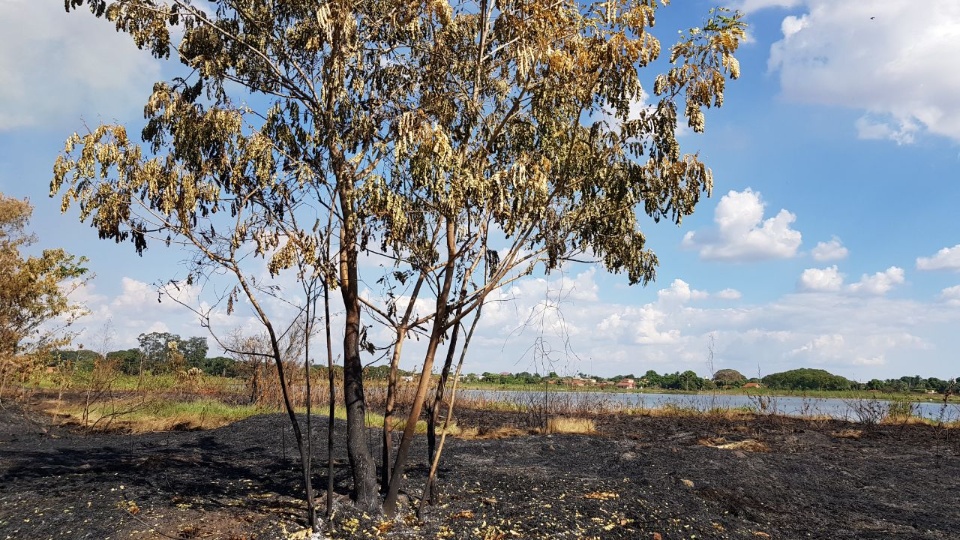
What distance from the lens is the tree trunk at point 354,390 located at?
5.92 meters

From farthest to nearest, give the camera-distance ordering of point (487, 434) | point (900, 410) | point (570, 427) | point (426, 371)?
point (900, 410) → point (570, 427) → point (487, 434) → point (426, 371)

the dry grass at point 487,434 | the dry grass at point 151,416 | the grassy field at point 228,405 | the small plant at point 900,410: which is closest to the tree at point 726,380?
the grassy field at point 228,405

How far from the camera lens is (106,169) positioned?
569 centimetres

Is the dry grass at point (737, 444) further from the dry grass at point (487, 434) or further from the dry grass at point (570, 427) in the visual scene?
the dry grass at point (487, 434)

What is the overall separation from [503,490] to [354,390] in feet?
6.30

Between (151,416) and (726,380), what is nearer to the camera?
(151,416)

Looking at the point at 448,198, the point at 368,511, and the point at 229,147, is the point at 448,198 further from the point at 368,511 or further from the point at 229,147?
the point at 368,511

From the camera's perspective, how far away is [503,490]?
683cm

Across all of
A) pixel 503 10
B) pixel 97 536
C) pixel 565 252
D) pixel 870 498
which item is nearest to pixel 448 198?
pixel 565 252

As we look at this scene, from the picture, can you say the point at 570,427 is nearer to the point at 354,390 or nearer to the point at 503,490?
the point at 503,490

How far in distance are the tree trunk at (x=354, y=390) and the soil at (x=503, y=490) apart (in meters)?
0.22

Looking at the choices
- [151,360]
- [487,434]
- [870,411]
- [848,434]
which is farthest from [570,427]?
[151,360]

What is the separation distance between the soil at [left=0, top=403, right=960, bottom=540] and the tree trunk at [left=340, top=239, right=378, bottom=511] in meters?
0.22

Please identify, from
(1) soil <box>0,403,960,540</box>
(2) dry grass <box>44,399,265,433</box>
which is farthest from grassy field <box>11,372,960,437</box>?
(1) soil <box>0,403,960,540</box>
